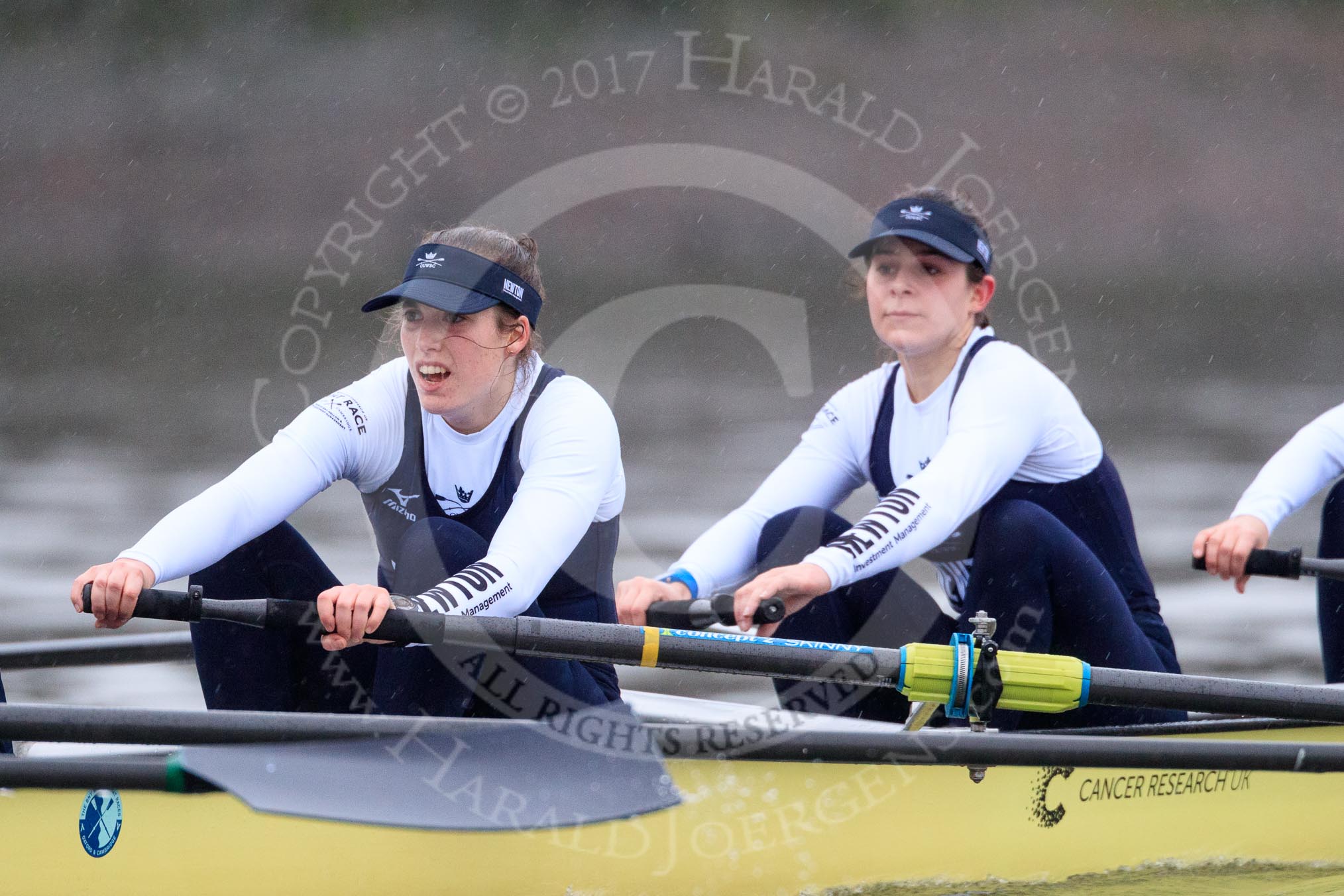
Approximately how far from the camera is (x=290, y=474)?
2.99m

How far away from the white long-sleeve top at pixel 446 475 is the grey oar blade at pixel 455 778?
25cm

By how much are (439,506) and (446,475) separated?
76mm

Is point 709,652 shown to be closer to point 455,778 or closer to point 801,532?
point 455,778

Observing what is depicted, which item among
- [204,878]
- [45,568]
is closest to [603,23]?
[45,568]

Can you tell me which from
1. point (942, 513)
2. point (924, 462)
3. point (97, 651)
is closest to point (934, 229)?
point (924, 462)

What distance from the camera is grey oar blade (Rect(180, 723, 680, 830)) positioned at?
248 centimetres

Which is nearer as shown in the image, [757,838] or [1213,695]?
[1213,695]

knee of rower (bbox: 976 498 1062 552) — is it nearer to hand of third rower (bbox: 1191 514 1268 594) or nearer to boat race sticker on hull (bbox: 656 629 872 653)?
boat race sticker on hull (bbox: 656 629 872 653)

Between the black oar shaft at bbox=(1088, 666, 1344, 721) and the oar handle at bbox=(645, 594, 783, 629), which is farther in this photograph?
the oar handle at bbox=(645, 594, 783, 629)

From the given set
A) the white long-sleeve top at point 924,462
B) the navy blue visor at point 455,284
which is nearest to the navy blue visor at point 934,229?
the white long-sleeve top at point 924,462

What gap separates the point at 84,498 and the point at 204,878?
21.9 ft

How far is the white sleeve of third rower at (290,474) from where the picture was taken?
284 cm

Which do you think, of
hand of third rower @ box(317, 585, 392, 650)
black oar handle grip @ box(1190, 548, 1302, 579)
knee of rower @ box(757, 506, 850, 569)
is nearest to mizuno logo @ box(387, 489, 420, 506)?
hand of third rower @ box(317, 585, 392, 650)

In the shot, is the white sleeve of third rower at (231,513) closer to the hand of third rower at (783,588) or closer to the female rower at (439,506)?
the female rower at (439,506)
